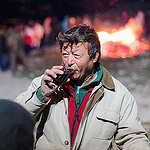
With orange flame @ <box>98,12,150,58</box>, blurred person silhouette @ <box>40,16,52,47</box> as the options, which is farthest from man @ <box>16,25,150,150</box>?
blurred person silhouette @ <box>40,16,52,47</box>

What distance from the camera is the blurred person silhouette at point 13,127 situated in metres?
1.26

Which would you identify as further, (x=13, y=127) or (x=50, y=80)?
(x=50, y=80)

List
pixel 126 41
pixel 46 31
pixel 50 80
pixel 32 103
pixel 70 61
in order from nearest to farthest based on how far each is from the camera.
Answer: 1. pixel 50 80
2. pixel 32 103
3. pixel 70 61
4. pixel 126 41
5. pixel 46 31

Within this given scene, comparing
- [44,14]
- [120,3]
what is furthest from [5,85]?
[120,3]

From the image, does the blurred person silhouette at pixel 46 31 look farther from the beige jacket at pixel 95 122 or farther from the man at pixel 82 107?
the beige jacket at pixel 95 122

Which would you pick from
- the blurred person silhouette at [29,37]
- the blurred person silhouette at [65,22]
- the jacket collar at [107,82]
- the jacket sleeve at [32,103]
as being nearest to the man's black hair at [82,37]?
the jacket collar at [107,82]

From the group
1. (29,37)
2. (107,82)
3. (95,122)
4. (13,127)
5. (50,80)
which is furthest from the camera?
(29,37)

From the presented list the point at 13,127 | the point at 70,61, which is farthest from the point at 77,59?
the point at 13,127

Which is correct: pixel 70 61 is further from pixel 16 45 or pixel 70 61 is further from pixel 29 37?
pixel 29 37

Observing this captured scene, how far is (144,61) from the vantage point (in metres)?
9.46

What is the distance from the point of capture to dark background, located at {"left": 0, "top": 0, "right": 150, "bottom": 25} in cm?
932

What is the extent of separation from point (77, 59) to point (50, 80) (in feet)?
1.63

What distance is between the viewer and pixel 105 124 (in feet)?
9.09

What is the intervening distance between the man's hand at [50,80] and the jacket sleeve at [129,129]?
0.76 m
